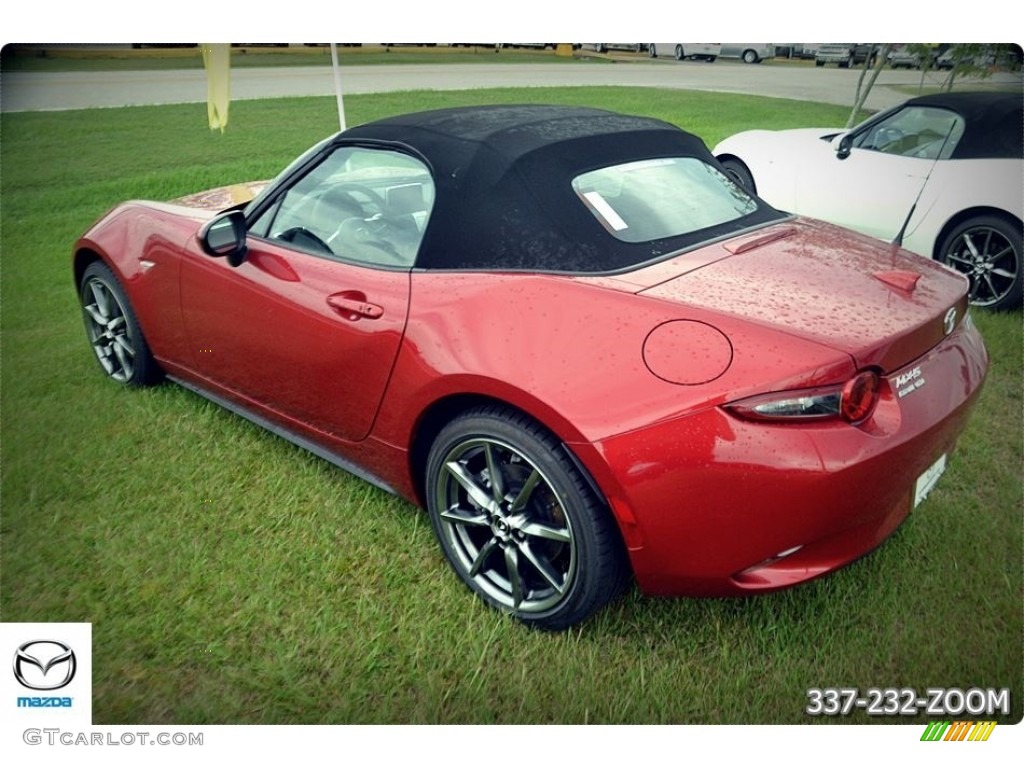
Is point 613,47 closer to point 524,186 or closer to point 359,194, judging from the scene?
point 524,186

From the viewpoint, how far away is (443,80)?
2.61m

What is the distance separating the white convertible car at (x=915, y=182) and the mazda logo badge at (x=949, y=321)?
1.69m

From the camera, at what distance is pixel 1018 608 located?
78.8 inches

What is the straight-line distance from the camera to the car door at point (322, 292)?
2.25 metres

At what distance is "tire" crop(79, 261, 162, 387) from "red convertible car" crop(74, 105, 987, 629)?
58 centimetres

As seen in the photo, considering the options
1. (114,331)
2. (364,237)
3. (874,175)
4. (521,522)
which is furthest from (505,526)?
(874,175)

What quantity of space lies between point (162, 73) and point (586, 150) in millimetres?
1471

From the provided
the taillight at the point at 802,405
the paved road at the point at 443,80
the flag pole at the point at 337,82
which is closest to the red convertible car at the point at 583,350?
the taillight at the point at 802,405

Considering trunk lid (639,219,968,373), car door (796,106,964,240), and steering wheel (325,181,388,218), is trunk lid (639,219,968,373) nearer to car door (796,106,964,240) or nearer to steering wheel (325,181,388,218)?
steering wheel (325,181,388,218)

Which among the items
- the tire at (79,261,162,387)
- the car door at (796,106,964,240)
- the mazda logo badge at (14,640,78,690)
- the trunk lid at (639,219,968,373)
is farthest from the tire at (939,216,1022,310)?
the mazda logo badge at (14,640,78,690)

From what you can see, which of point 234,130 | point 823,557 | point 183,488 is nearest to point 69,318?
point 234,130

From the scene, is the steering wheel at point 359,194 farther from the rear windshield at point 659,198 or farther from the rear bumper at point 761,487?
the rear bumper at point 761,487

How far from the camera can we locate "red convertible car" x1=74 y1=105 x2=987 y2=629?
1.65 metres

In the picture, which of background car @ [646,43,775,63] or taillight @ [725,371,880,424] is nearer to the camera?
taillight @ [725,371,880,424]
